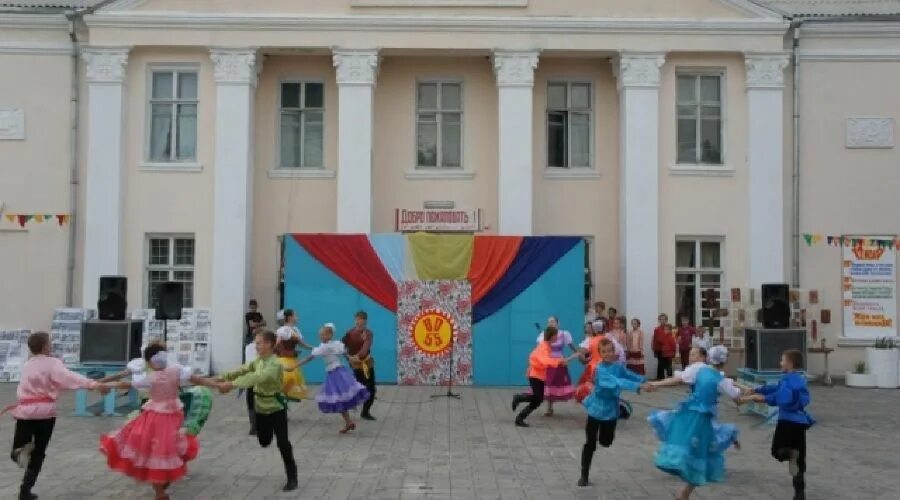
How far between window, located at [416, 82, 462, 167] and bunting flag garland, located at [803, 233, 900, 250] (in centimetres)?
Answer: 830

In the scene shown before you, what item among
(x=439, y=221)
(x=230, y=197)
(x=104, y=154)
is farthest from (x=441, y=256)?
(x=104, y=154)

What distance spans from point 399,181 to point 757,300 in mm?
8636

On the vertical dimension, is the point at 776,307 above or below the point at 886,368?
above

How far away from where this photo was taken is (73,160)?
24016 mm

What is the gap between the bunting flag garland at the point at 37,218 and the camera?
933 inches

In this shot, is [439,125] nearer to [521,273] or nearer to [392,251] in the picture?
[392,251]

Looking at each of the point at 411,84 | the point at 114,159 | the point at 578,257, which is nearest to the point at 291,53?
the point at 411,84

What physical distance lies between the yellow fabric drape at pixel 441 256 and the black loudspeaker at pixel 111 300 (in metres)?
6.42

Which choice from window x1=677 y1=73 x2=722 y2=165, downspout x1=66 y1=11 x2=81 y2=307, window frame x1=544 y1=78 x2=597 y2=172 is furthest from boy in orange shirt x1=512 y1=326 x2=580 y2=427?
downspout x1=66 y1=11 x2=81 y2=307

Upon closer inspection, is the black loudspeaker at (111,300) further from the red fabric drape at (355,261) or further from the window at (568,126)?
the window at (568,126)

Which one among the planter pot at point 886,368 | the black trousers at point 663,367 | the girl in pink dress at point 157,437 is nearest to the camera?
the girl in pink dress at point 157,437

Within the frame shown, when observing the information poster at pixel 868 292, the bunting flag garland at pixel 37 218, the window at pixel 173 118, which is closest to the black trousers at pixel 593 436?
the information poster at pixel 868 292

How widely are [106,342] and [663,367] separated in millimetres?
11766

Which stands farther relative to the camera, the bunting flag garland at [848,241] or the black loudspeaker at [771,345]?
the bunting flag garland at [848,241]
